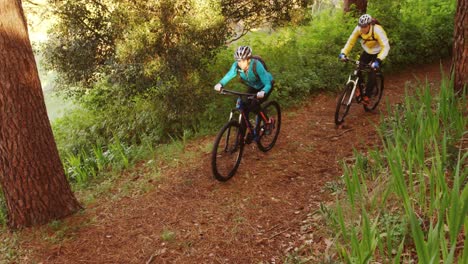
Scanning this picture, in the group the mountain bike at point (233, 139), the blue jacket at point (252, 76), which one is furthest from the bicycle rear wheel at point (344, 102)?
the blue jacket at point (252, 76)

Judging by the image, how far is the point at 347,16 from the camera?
1201 centimetres

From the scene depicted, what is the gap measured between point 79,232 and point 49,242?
14.9 inches

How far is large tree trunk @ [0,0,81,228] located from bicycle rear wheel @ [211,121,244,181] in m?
2.41

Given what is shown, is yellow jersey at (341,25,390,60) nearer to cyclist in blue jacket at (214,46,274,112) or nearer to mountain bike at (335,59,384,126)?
mountain bike at (335,59,384,126)

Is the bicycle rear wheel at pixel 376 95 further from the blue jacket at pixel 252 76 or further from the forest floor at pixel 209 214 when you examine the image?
the blue jacket at pixel 252 76

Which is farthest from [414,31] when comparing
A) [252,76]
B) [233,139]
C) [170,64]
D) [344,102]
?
[233,139]

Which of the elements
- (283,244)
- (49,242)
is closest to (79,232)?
(49,242)

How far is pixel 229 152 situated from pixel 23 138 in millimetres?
3020

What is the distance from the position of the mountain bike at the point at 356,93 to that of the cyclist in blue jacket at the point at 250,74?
221cm

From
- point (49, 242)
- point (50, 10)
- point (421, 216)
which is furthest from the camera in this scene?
point (50, 10)

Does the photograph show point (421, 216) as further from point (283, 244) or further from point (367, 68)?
point (367, 68)

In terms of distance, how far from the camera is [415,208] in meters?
3.43

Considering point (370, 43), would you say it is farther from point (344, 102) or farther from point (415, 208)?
point (415, 208)

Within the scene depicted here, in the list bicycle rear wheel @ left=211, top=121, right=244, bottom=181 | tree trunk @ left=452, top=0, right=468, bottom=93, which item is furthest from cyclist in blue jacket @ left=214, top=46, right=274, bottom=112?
tree trunk @ left=452, top=0, right=468, bottom=93
